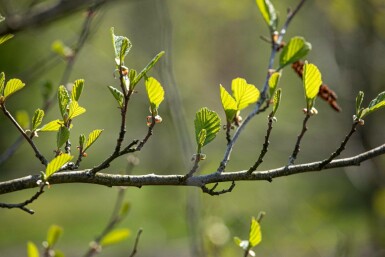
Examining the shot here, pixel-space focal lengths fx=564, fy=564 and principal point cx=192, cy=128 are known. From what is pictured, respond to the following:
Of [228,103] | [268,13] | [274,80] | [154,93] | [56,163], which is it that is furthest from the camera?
[268,13]

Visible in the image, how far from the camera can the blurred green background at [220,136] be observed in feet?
20.6

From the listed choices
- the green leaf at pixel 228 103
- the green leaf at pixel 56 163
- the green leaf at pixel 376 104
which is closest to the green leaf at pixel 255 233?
the green leaf at pixel 228 103

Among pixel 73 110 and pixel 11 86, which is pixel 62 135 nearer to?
pixel 73 110

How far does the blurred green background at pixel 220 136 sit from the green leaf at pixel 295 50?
1010 mm

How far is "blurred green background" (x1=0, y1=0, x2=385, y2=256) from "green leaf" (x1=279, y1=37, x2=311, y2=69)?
1.01 meters

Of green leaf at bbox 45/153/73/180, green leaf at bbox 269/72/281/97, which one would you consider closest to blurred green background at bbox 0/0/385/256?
green leaf at bbox 45/153/73/180

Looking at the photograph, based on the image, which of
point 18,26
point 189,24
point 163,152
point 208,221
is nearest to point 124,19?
point 189,24

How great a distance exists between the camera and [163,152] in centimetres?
1500

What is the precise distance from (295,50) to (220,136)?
1294cm

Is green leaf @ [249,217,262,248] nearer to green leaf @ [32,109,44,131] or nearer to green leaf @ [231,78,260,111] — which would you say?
green leaf @ [231,78,260,111]

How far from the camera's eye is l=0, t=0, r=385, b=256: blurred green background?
629 cm

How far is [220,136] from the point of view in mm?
14680

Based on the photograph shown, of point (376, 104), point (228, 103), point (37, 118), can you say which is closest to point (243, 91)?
point (228, 103)

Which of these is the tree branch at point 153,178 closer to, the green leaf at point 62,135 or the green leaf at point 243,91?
the green leaf at point 62,135
